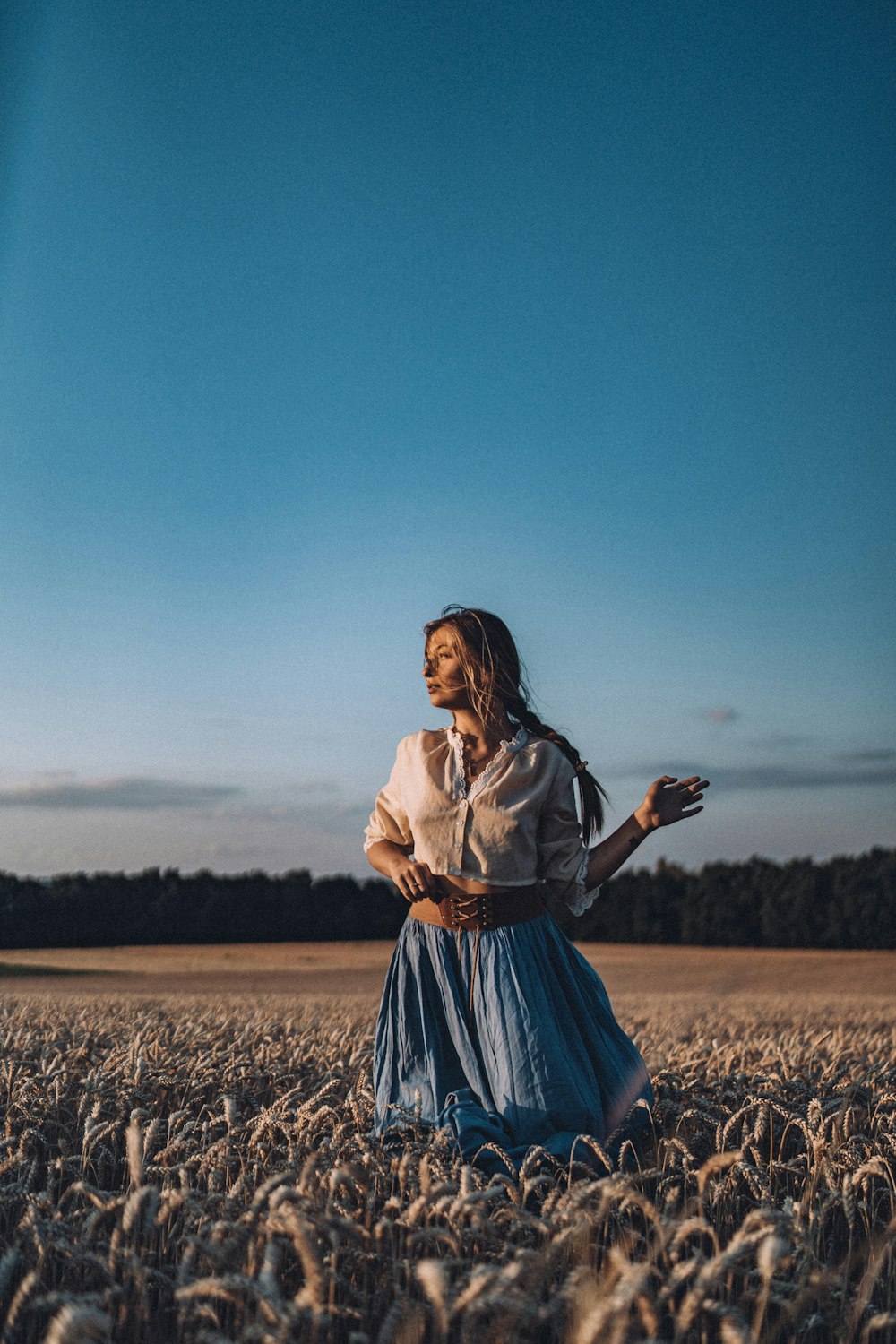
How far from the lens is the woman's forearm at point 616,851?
12.7ft

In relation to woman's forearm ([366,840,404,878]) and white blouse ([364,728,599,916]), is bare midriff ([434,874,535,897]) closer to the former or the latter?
white blouse ([364,728,599,916])

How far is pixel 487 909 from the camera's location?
12.5 ft

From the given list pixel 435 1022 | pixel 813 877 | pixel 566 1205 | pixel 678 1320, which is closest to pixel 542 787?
pixel 435 1022

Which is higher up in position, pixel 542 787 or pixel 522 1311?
pixel 542 787

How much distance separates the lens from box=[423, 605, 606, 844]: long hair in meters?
3.92

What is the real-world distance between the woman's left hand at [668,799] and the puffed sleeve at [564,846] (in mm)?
268

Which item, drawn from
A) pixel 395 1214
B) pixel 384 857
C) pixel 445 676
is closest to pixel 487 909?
pixel 384 857

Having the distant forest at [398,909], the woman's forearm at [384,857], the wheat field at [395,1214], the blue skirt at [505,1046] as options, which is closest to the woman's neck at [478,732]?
the woman's forearm at [384,857]

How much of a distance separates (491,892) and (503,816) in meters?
0.33

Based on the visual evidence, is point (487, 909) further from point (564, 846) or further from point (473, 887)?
point (564, 846)

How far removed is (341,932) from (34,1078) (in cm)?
1845

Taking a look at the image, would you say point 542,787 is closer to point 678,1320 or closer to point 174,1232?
point 174,1232

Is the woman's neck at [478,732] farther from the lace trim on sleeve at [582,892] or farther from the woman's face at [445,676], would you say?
the lace trim on sleeve at [582,892]

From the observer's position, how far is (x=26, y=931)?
19.2 metres
